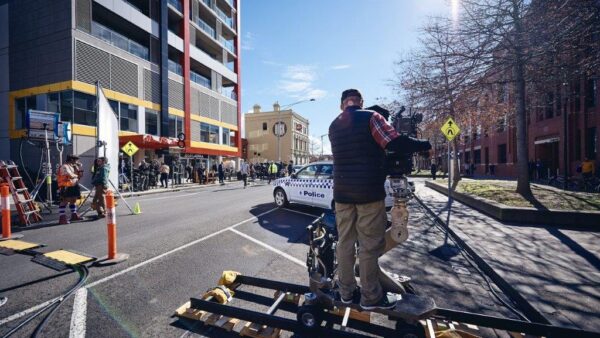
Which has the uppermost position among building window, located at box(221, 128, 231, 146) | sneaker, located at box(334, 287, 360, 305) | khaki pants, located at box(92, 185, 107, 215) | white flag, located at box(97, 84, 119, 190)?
building window, located at box(221, 128, 231, 146)

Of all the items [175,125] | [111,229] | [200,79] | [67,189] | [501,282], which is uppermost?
[200,79]

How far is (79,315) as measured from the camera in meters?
2.99

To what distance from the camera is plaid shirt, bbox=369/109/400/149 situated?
2525 mm

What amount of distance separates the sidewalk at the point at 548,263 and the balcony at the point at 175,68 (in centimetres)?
2787

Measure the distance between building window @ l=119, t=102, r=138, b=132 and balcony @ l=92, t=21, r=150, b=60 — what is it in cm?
442

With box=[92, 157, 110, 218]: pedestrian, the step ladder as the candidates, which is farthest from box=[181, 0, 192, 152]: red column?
the step ladder

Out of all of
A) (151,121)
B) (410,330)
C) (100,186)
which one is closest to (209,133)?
(151,121)

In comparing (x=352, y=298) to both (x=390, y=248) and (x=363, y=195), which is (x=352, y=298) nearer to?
(x=390, y=248)

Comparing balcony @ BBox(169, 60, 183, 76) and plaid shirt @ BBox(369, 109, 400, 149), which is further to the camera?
balcony @ BBox(169, 60, 183, 76)

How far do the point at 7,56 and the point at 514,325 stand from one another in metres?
31.6

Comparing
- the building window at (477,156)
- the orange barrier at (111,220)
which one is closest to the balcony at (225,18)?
the orange barrier at (111,220)

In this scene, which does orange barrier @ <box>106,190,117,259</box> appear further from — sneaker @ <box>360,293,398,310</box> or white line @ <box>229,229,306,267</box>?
sneaker @ <box>360,293,398,310</box>

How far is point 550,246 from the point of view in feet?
17.6

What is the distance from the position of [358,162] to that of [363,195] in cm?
31
